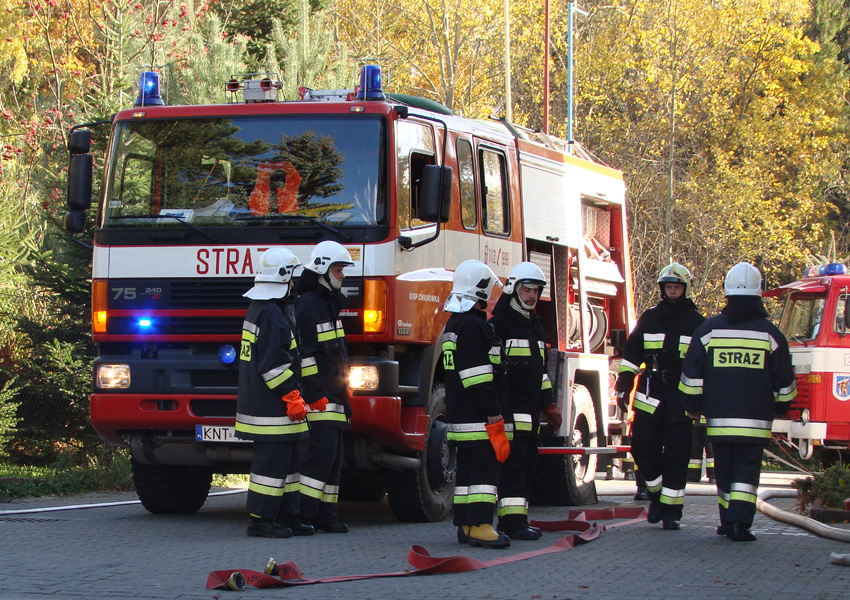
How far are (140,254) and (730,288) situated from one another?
4367 millimetres

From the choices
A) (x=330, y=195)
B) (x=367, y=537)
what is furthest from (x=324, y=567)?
(x=330, y=195)

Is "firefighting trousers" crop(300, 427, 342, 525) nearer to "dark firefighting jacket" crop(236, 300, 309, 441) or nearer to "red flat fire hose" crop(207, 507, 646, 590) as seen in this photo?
"dark firefighting jacket" crop(236, 300, 309, 441)

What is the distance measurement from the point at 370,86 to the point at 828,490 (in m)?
4.82

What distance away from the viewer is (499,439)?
25.8ft

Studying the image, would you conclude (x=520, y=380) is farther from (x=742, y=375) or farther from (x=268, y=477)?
(x=268, y=477)

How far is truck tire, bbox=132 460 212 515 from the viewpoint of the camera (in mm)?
9844

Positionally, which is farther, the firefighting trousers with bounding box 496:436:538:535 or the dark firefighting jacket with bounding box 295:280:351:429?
the dark firefighting jacket with bounding box 295:280:351:429

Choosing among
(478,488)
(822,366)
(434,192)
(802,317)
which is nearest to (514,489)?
(478,488)

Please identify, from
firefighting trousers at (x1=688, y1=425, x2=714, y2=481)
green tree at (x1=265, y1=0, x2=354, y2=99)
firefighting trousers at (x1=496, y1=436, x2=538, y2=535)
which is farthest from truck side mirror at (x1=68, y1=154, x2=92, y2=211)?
green tree at (x1=265, y1=0, x2=354, y2=99)

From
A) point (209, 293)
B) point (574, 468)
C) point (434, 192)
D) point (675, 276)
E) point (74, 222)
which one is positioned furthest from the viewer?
point (574, 468)

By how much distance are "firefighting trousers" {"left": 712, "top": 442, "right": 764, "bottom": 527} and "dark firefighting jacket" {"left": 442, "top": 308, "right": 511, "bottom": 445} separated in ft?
5.67

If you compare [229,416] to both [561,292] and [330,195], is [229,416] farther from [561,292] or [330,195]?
[561,292]

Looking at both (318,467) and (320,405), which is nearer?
(320,405)

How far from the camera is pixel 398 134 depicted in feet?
29.6
